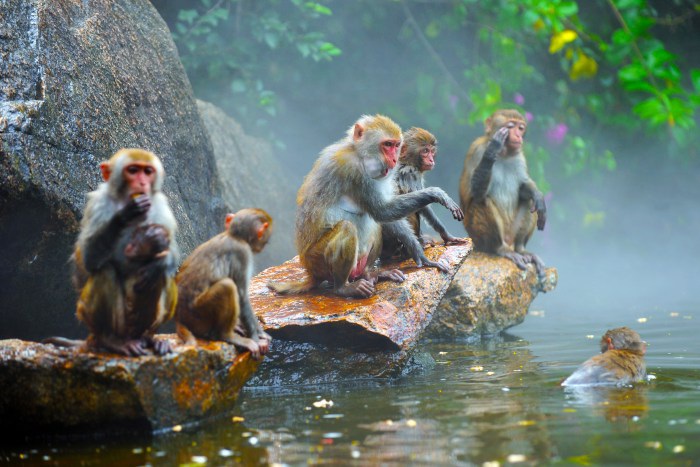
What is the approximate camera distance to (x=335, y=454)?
3795mm

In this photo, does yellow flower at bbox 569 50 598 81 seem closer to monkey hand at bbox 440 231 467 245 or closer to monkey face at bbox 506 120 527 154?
monkey face at bbox 506 120 527 154

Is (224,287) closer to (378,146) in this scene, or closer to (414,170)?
(378,146)

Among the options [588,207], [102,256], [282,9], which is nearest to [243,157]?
[282,9]

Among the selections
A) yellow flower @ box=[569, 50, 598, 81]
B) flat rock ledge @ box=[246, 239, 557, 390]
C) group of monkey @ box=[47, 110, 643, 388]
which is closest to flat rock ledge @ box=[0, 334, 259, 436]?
group of monkey @ box=[47, 110, 643, 388]

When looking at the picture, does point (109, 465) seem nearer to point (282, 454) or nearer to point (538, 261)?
point (282, 454)

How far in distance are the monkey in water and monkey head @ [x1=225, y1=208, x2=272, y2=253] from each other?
0.55 meters

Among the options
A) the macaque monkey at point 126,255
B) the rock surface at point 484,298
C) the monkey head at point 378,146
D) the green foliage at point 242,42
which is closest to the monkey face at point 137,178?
the macaque monkey at point 126,255

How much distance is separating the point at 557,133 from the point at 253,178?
481 centimetres

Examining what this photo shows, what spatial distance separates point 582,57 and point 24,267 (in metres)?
8.45

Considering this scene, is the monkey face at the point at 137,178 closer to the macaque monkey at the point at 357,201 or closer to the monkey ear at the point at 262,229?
the monkey ear at the point at 262,229

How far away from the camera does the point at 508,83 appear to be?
1219 centimetres

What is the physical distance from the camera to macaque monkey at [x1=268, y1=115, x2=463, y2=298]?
5.93 meters

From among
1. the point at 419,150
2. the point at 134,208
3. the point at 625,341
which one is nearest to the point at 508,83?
the point at 419,150

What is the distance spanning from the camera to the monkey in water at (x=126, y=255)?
395 centimetres
